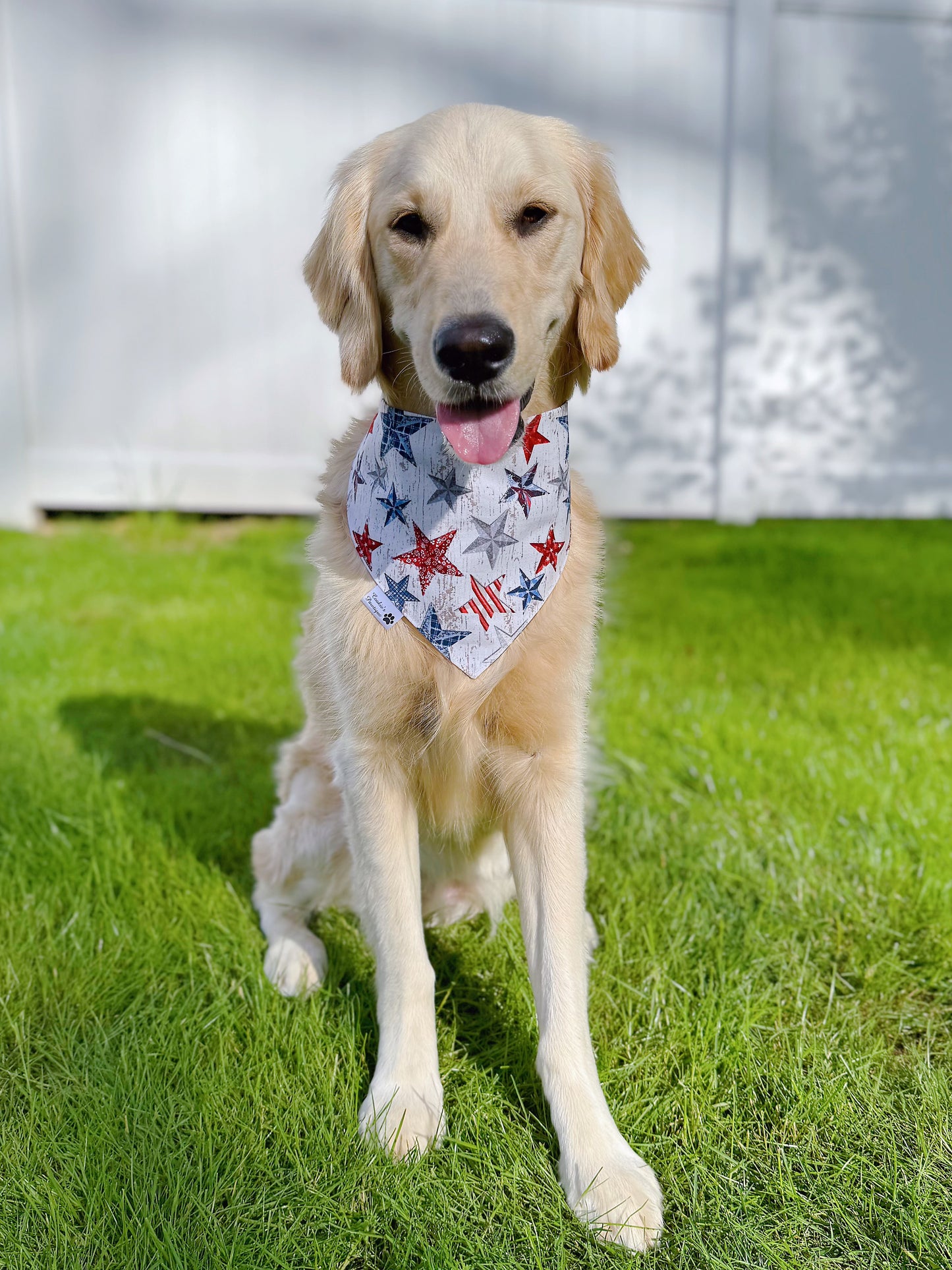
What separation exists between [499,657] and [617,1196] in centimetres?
87

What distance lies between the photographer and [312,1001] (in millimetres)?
2008

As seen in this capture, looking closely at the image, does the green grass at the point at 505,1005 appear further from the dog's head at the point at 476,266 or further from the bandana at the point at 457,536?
the dog's head at the point at 476,266

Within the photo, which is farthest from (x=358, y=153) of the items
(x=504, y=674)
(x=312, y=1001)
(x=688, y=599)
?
(x=688, y=599)

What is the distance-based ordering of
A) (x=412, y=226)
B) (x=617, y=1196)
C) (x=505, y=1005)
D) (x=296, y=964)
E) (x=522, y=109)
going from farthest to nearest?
1. (x=522, y=109)
2. (x=296, y=964)
3. (x=505, y=1005)
4. (x=412, y=226)
5. (x=617, y=1196)

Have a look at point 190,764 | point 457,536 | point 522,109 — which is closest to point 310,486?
point 522,109

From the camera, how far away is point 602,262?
1922mm

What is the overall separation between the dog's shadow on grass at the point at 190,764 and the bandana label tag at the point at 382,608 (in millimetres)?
1034

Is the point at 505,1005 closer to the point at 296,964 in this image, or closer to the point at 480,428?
the point at 296,964

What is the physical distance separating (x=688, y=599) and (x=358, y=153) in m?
3.43

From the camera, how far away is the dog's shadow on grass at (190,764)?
2707 mm

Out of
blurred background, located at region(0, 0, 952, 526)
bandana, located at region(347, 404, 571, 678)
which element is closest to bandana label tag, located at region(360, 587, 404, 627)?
bandana, located at region(347, 404, 571, 678)

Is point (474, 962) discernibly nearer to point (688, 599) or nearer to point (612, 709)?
point (612, 709)

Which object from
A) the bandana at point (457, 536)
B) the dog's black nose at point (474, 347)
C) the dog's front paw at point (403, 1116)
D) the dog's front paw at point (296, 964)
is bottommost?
the dog's front paw at point (296, 964)

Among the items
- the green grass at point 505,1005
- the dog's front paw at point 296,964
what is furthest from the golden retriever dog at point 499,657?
the dog's front paw at point 296,964
